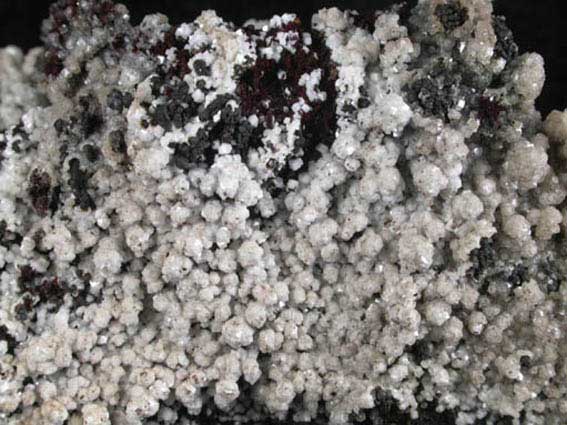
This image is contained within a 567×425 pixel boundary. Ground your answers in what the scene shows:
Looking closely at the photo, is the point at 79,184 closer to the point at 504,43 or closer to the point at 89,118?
the point at 89,118

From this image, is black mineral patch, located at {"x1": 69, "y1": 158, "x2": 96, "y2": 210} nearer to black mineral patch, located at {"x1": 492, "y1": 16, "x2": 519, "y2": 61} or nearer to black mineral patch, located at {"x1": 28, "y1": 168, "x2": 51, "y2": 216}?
black mineral patch, located at {"x1": 28, "y1": 168, "x2": 51, "y2": 216}

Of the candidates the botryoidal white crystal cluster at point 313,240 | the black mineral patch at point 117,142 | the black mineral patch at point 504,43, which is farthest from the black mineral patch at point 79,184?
the black mineral patch at point 504,43

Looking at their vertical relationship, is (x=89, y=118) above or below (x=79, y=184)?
above

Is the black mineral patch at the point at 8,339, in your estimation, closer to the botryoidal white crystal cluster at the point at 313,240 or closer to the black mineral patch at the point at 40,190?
the botryoidal white crystal cluster at the point at 313,240

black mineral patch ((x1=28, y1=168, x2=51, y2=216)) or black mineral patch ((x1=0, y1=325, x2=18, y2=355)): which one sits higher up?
black mineral patch ((x1=28, y1=168, x2=51, y2=216))

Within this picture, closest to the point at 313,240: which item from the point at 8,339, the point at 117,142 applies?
the point at 117,142

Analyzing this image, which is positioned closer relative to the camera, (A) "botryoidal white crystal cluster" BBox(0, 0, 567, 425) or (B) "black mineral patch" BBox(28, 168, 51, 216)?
(A) "botryoidal white crystal cluster" BBox(0, 0, 567, 425)

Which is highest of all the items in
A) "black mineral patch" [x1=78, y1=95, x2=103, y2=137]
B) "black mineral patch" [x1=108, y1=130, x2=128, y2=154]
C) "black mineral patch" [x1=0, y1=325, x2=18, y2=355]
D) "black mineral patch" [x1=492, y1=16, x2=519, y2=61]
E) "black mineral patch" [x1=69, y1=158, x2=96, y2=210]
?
"black mineral patch" [x1=492, y1=16, x2=519, y2=61]

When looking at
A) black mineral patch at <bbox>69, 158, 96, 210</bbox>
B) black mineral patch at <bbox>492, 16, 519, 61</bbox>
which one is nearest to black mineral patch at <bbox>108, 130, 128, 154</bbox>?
black mineral patch at <bbox>69, 158, 96, 210</bbox>

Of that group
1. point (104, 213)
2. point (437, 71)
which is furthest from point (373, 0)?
point (104, 213)
